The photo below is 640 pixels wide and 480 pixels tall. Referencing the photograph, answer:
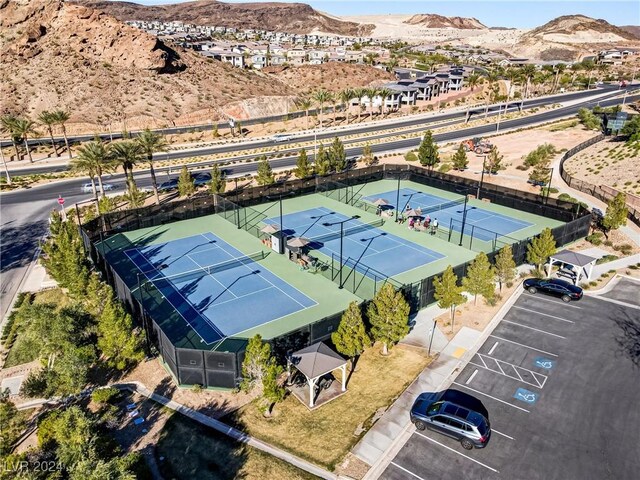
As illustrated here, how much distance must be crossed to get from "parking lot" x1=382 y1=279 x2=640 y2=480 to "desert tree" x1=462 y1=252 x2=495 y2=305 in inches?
101

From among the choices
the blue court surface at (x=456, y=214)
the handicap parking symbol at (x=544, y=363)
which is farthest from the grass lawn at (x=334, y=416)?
the blue court surface at (x=456, y=214)

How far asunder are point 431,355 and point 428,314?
4670mm

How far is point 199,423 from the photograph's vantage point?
69.7ft

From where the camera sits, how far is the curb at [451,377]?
1892 cm

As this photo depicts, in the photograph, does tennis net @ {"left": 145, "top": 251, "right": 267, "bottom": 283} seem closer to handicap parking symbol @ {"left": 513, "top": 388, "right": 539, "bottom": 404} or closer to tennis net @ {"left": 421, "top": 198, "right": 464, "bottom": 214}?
tennis net @ {"left": 421, "top": 198, "right": 464, "bottom": 214}

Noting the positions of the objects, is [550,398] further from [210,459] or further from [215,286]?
[215,286]

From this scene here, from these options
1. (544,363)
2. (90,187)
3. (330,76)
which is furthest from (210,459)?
(330,76)

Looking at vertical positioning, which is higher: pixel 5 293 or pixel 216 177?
pixel 216 177

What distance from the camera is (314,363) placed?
72.7 ft

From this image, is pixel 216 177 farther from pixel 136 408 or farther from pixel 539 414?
pixel 539 414

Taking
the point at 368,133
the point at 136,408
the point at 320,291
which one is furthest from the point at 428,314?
the point at 368,133

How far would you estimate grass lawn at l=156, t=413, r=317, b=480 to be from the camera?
18.5 m

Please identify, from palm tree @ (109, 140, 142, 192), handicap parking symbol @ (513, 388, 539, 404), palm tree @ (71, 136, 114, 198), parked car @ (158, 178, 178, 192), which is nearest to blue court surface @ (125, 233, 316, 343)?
palm tree @ (71, 136, 114, 198)

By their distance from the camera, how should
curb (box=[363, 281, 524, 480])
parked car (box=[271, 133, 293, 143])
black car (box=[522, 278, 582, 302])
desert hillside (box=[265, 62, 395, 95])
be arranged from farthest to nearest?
desert hillside (box=[265, 62, 395, 95]), parked car (box=[271, 133, 293, 143]), black car (box=[522, 278, 582, 302]), curb (box=[363, 281, 524, 480])
